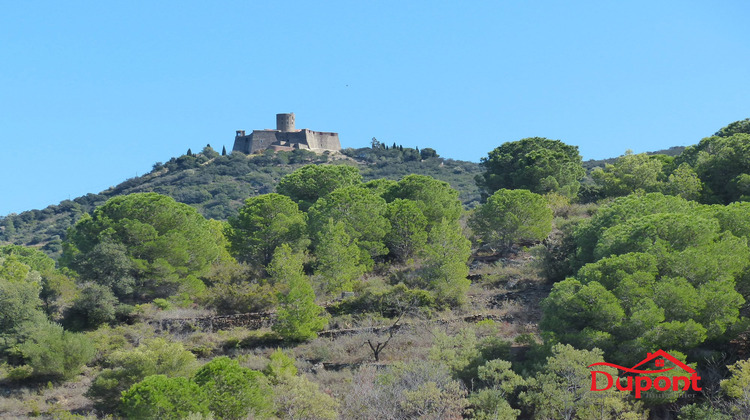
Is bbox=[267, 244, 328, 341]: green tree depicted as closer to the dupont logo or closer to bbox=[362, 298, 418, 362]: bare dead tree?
bbox=[362, 298, 418, 362]: bare dead tree

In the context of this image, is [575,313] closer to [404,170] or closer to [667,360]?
[667,360]

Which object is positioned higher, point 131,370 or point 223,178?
point 223,178

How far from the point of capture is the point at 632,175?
50.9m

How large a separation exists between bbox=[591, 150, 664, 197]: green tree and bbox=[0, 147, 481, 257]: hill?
4014 centimetres

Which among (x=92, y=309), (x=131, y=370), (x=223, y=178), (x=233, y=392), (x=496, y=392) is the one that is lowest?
(x=496, y=392)

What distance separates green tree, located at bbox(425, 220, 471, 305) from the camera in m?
36.7

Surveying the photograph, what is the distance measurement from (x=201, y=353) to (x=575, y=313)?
17.3 m

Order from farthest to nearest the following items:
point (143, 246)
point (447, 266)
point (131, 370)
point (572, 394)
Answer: point (143, 246), point (447, 266), point (131, 370), point (572, 394)

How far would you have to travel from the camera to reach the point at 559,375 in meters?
23.4

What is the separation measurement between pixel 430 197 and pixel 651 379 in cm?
2599

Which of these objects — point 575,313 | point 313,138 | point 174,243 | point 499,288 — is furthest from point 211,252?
point 313,138

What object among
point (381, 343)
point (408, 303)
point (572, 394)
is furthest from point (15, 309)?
point (572, 394)

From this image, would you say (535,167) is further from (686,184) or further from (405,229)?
(405,229)

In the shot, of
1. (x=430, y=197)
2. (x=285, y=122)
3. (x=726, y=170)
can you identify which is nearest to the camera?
(x=726, y=170)
